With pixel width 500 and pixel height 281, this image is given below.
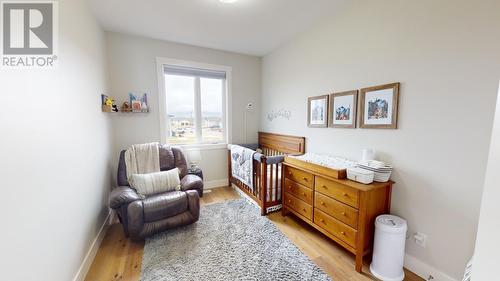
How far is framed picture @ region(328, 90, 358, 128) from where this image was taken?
2.12 m

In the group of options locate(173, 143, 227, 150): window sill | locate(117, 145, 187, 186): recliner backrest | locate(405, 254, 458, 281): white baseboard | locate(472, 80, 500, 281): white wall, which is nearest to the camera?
locate(472, 80, 500, 281): white wall

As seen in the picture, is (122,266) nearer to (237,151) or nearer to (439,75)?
(237,151)

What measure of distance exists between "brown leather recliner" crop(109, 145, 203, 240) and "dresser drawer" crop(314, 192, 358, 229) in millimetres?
1393

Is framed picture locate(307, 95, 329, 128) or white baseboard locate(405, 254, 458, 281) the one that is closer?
white baseboard locate(405, 254, 458, 281)

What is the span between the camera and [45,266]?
1.16 metres

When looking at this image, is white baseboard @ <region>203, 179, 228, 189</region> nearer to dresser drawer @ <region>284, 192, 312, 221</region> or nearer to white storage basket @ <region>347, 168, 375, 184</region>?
dresser drawer @ <region>284, 192, 312, 221</region>

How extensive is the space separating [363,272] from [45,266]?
2294mm

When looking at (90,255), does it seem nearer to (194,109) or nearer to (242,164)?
(242,164)

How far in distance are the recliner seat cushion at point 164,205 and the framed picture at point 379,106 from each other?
214 centimetres

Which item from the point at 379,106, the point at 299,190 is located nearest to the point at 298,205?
the point at 299,190

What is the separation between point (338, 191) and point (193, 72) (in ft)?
9.33

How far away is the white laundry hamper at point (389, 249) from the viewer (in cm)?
158

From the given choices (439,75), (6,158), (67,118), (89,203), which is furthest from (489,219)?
(89,203)

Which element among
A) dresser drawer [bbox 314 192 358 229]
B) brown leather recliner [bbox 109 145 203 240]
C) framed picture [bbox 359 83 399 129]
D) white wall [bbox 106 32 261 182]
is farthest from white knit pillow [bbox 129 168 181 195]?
framed picture [bbox 359 83 399 129]
